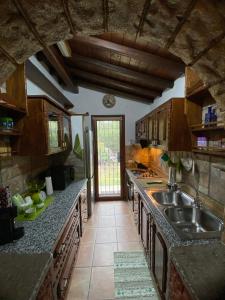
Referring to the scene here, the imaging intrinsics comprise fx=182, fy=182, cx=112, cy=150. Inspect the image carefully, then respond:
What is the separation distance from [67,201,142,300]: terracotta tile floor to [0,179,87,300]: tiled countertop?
91 cm

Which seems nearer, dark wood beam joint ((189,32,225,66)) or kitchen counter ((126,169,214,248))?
dark wood beam joint ((189,32,225,66))

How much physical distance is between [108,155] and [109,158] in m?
0.08

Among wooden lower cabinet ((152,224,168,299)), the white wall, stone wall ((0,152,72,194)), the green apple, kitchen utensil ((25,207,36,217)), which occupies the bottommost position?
wooden lower cabinet ((152,224,168,299))

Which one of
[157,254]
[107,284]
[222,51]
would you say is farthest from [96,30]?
[107,284]

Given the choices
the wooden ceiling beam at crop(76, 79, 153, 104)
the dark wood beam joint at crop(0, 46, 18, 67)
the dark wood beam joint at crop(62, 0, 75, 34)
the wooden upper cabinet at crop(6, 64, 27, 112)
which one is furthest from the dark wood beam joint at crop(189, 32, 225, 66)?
the wooden ceiling beam at crop(76, 79, 153, 104)

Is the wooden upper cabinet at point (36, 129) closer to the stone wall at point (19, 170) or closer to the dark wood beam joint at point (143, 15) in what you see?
the stone wall at point (19, 170)

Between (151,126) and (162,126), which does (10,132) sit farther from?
(151,126)

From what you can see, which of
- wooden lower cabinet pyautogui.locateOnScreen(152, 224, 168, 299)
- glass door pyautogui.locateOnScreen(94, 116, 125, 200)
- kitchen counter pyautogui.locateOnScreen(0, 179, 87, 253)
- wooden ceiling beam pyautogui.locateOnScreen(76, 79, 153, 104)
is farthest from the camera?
glass door pyautogui.locateOnScreen(94, 116, 125, 200)

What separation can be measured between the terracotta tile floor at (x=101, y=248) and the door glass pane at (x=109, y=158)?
26.8 inches

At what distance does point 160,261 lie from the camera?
1671mm

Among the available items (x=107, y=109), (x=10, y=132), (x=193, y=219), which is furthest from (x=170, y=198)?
(x=107, y=109)

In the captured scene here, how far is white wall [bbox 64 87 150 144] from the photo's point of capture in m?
4.62

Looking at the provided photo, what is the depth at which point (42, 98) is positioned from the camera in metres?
2.03

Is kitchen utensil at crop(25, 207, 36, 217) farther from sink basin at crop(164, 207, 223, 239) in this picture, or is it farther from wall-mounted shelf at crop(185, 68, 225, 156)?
wall-mounted shelf at crop(185, 68, 225, 156)
